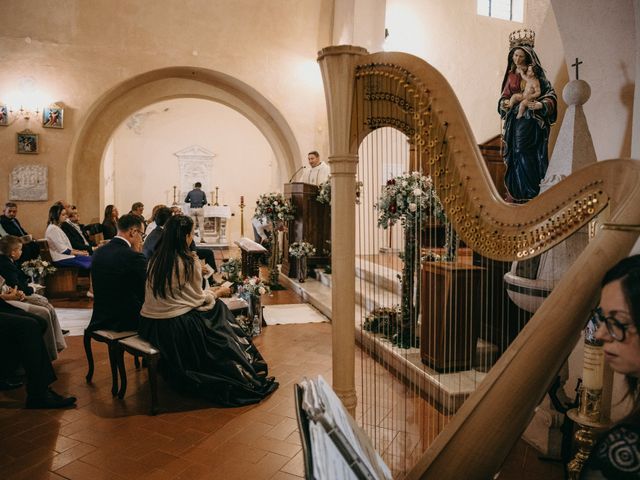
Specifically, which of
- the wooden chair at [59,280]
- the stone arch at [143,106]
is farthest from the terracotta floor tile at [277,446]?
the stone arch at [143,106]

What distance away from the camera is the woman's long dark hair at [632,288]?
1073 mm

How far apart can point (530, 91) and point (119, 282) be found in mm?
3660

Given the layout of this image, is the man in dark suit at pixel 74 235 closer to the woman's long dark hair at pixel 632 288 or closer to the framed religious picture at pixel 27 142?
the framed religious picture at pixel 27 142

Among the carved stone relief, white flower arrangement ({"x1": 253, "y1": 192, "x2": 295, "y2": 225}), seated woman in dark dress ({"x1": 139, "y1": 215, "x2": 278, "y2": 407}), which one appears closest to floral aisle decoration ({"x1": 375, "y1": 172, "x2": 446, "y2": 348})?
seated woman in dark dress ({"x1": 139, "y1": 215, "x2": 278, "y2": 407})

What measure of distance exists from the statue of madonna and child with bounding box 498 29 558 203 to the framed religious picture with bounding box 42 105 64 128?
8.49 meters

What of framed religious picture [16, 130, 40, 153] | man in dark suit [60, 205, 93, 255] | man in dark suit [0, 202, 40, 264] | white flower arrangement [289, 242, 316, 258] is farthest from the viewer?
framed religious picture [16, 130, 40, 153]

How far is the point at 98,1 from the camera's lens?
9.65 metres

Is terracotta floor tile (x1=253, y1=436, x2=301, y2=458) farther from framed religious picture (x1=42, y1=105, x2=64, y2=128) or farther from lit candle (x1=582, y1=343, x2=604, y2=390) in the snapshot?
framed religious picture (x1=42, y1=105, x2=64, y2=128)

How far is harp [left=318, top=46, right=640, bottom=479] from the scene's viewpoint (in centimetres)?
135

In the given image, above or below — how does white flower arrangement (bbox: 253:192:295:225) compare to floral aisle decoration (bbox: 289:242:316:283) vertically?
above

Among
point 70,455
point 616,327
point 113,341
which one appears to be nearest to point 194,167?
point 113,341

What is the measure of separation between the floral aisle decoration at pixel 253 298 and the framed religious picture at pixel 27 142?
608cm

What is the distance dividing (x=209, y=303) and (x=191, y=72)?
7.86 metres

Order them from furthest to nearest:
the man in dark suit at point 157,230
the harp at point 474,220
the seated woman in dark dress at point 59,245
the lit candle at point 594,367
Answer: the seated woman in dark dress at point 59,245 < the man in dark suit at point 157,230 < the lit candle at point 594,367 < the harp at point 474,220
